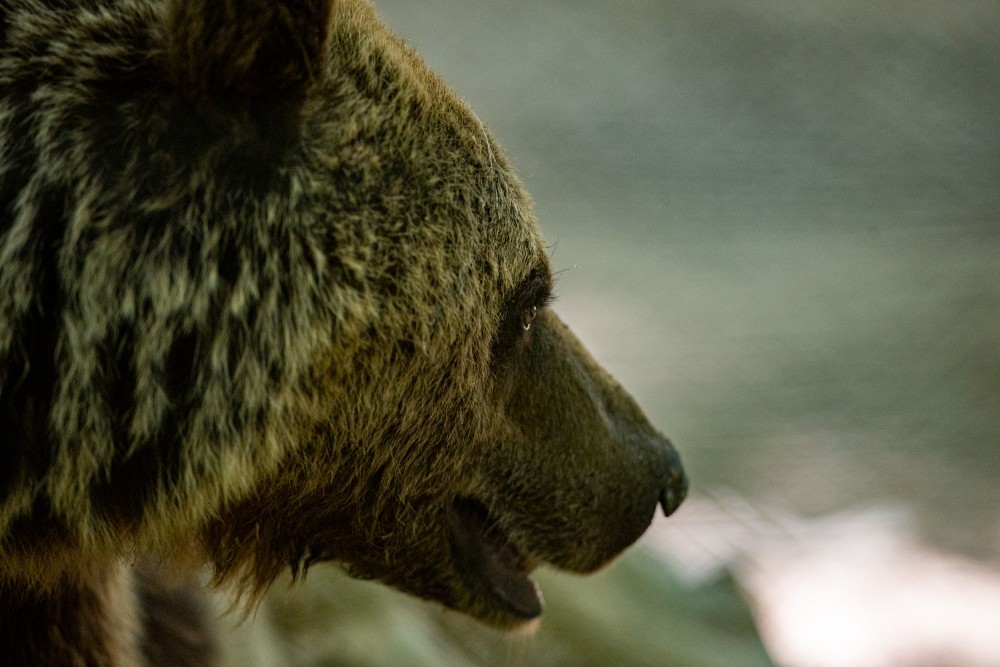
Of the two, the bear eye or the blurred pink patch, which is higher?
the blurred pink patch

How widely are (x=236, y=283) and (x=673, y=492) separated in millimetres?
1251

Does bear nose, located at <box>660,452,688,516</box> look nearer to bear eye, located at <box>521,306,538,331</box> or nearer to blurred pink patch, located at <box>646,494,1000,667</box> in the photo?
bear eye, located at <box>521,306,538,331</box>

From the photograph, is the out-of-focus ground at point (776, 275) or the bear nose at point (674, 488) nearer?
the bear nose at point (674, 488)

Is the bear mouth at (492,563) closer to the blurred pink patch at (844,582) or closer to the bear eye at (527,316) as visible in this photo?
the bear eye at (527,316)

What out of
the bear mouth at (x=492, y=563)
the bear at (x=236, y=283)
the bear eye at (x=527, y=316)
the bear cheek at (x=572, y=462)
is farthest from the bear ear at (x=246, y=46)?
the bear mouth at (x=492, y=563)

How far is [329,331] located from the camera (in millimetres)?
1815

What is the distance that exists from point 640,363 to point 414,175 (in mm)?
4149

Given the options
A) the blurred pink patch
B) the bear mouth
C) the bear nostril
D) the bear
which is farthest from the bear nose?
the blurred pink patch

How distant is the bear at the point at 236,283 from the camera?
5.53ft

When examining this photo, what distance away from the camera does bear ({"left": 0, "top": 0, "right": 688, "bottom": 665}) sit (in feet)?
5.53

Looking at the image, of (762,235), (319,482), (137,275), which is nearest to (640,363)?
(762,235)

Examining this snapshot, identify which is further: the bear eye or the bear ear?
the bear eye

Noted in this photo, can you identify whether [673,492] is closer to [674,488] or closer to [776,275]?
[674,488]

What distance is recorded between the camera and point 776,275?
6762 mm
